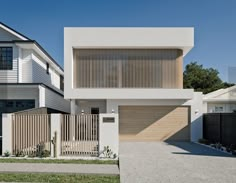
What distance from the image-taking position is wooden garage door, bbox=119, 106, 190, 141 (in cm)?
1739

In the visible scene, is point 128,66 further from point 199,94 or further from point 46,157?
point 46,157

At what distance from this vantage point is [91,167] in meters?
9.08

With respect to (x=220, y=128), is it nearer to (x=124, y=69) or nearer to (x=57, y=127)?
(x=124, y=69)

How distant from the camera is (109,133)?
11.6 m

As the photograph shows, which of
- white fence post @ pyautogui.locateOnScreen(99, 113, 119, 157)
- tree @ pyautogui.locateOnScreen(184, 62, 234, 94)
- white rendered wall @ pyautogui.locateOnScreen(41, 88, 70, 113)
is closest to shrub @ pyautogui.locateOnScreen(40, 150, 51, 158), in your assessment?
white fence post @ pyautogui.locateOnScreen(99, 113, 119, 157)

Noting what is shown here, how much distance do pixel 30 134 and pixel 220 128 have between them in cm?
1060

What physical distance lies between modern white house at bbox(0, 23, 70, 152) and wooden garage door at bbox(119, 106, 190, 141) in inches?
234

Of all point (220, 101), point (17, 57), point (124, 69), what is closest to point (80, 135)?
point (124, 69)

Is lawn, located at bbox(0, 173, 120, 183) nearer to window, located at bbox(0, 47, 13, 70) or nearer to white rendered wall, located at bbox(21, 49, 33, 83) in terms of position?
white rendered wall, located at bbox(21, 49, 33, 83)

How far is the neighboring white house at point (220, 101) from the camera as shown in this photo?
2231cm

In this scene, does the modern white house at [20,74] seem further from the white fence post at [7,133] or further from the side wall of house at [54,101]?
the white fence post at [7,133]

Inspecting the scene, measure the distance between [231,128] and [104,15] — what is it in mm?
9444

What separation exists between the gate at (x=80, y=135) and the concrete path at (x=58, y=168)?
232cm

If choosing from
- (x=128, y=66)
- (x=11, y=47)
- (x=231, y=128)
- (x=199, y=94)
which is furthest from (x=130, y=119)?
(x=11, y=47)
